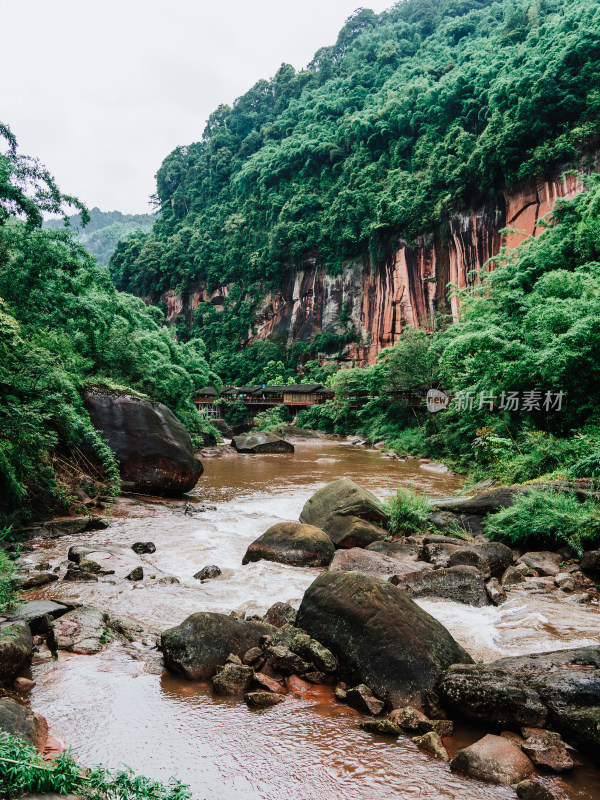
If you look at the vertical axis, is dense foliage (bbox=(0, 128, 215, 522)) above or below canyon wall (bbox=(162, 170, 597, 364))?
below

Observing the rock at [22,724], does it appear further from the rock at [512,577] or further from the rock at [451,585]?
the rock at [512,577]

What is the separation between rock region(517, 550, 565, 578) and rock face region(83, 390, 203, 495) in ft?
27.3

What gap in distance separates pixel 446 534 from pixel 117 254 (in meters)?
76.5

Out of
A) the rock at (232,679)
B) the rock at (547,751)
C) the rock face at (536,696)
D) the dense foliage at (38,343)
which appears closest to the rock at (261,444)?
the dense foliage at (38,343)

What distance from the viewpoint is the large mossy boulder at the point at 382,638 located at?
373 cm

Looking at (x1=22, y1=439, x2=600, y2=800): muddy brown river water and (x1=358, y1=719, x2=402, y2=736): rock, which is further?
(x1=358, y1=719, x2=402, y2=736): rock

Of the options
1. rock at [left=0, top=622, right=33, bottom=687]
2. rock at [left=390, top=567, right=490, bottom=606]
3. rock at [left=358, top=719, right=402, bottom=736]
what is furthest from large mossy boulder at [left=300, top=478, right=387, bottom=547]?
rock at [left=0, top=622, right=33, bottom=687]

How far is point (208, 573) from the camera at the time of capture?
6855 mm

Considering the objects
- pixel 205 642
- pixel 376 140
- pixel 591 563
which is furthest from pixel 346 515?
pixel 376 140

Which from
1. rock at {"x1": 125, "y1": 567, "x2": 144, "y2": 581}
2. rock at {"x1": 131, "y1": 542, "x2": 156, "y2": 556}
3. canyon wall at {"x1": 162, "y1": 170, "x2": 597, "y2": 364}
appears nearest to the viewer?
rock at {"x1": 125, "y1": 567, "x2": 144, "y2": 581}

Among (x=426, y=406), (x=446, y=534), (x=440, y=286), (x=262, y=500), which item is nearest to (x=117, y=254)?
(x=440, y=286)

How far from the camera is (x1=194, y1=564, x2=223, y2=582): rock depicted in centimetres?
680

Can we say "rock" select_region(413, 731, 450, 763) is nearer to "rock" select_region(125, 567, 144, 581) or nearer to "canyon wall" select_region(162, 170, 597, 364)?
"rock" select_region(125, 567, 144, 581)

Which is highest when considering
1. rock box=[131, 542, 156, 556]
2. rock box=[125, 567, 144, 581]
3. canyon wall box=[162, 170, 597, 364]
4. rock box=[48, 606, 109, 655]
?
canyon wall box=[162, 170, 597, 364]
